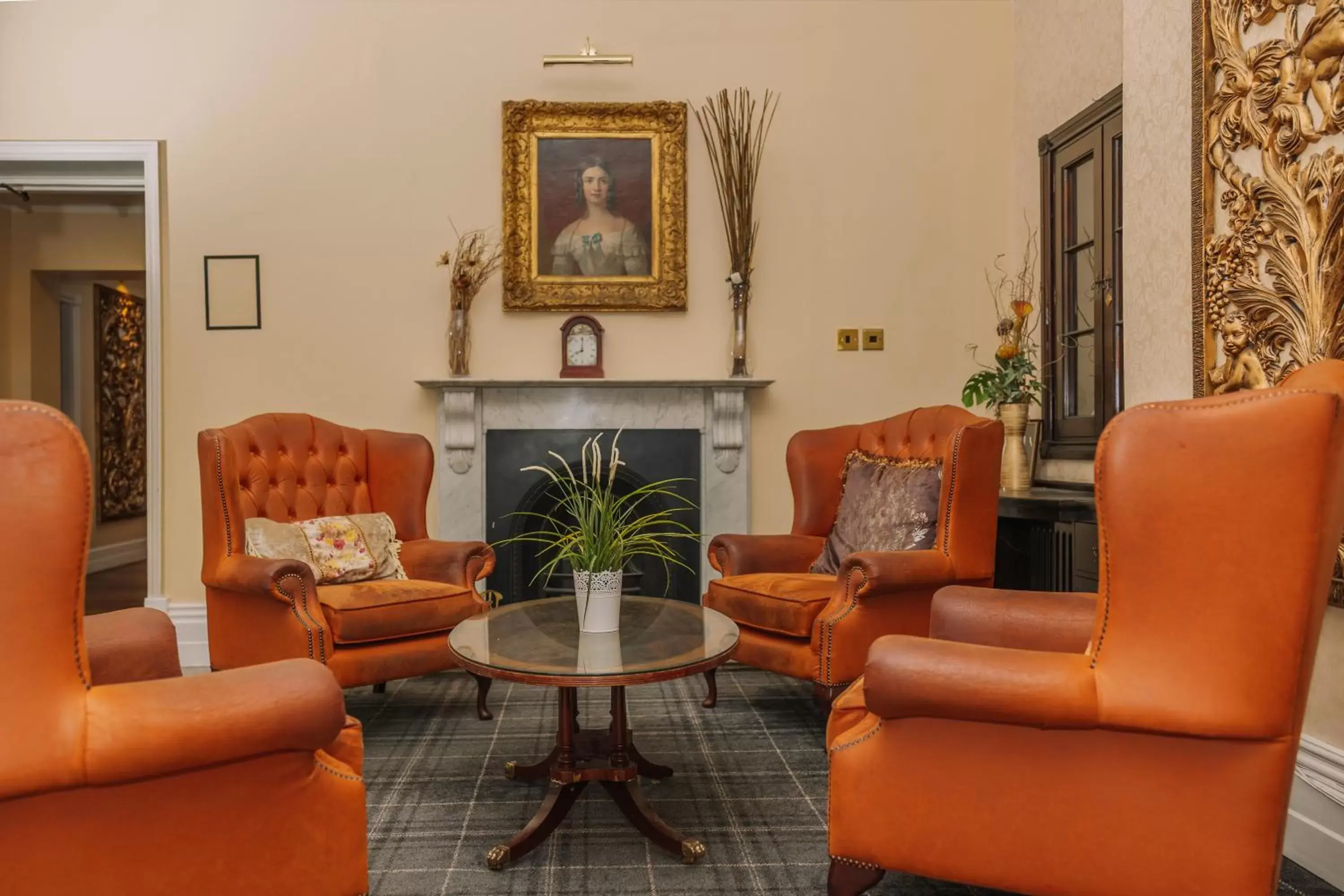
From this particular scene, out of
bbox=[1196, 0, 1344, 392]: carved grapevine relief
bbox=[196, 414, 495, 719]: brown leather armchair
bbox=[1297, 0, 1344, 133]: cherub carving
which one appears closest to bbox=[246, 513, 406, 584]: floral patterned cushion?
bbox=[196, 414, 495, 719]: brown leather armchair

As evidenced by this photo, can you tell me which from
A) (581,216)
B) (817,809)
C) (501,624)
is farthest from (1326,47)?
(581,216)

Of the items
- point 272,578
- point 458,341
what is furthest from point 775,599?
point 458,341

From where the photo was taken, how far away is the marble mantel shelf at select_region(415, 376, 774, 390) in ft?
13.6

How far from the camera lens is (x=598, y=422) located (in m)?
4.30

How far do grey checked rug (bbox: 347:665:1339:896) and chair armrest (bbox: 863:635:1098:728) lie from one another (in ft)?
2.12

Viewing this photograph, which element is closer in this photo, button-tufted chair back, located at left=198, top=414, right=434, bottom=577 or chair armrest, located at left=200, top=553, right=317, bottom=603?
chair armrest, located at left=200, top=553, right=317, bottom=603

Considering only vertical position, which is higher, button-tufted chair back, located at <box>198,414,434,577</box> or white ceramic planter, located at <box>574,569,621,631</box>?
button-tufted chair back, located at <box>198,414,434,577</box>

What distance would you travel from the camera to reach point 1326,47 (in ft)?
6.53

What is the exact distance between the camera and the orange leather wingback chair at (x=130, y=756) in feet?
4.06

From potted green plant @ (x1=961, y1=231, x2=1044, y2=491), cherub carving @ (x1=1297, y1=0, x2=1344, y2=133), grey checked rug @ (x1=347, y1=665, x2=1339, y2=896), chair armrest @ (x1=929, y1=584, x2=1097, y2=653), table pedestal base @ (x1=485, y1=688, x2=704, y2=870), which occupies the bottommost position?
grey checked rug @ (x1=347, y1=665, x2=1339, y2=896)

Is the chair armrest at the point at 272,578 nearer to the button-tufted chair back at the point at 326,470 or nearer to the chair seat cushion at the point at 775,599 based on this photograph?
the button-tufted chair back at the point at 326,470

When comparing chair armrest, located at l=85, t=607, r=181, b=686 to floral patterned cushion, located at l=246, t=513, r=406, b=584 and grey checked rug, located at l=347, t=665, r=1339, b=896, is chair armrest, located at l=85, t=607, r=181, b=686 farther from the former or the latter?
floral patterned cushion, located at l=246, t=513, r=406, b=584

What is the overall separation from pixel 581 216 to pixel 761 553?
1.88 metres

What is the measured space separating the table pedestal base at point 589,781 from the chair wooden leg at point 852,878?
1.49ft
